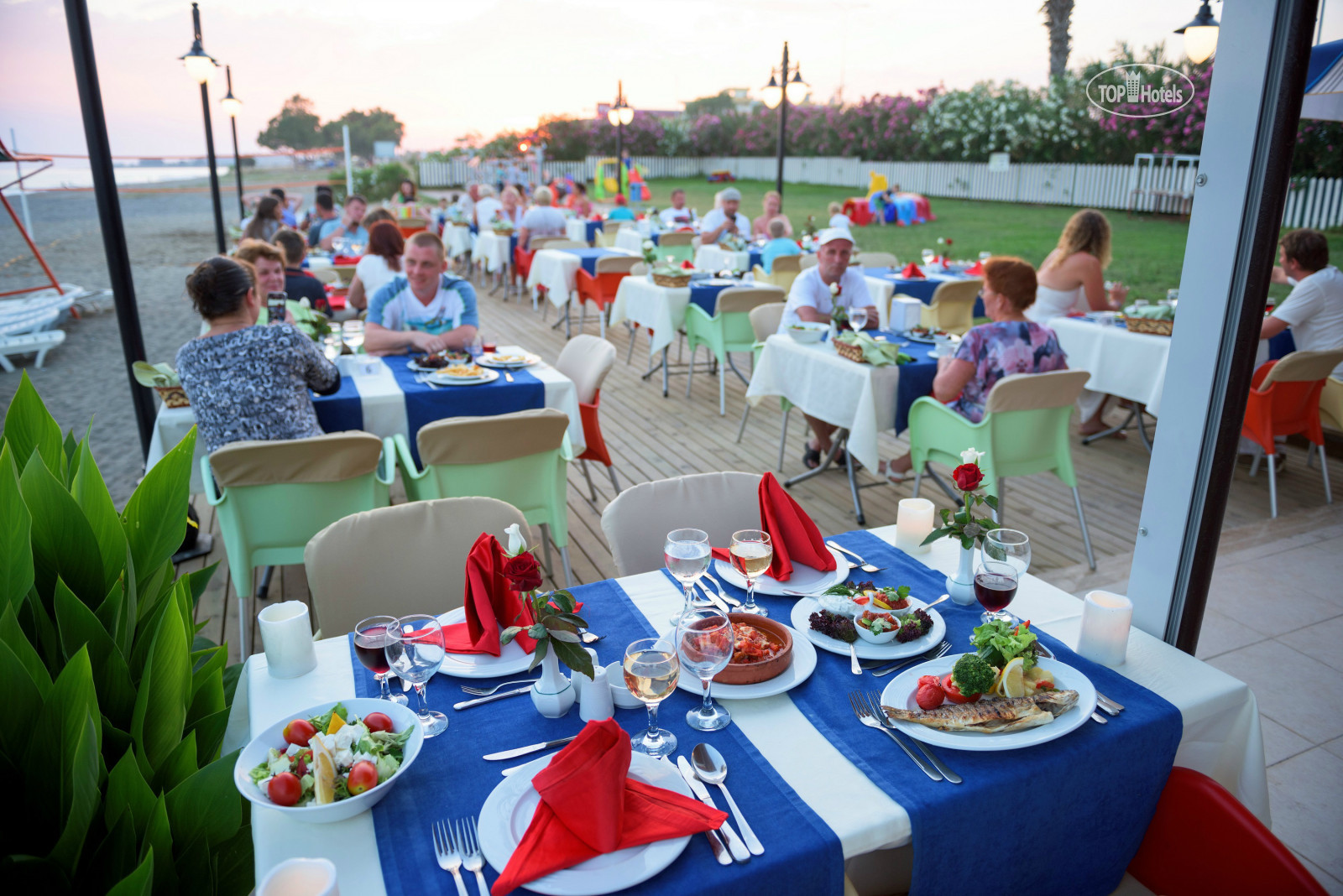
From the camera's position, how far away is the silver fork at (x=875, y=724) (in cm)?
122

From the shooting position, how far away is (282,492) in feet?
9.11

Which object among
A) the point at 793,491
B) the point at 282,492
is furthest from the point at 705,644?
the point at 793,491

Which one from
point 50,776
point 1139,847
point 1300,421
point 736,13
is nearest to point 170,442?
point 50,776

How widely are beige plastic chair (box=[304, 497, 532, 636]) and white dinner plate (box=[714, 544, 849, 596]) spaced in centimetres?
56

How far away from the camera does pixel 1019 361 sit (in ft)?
11.6

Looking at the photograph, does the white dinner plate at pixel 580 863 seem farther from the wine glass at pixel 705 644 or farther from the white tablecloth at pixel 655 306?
the white tablecloth at pixel 655 306

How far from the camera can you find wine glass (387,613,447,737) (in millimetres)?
1335

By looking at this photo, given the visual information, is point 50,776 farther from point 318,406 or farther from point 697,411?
point 697,411

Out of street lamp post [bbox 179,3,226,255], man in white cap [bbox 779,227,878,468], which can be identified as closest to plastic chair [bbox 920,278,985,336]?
man in white cap [bbox 779,227,878,468]

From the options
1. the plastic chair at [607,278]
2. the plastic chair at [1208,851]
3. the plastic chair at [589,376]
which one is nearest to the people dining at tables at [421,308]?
the plastic chair at [589,376]

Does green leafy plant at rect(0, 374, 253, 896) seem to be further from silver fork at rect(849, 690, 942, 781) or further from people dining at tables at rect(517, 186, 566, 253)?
people dining at tables at rect(517, 186, 566, 253)

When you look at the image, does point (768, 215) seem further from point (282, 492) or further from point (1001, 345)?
point (282, 492)

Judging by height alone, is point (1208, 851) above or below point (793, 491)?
above

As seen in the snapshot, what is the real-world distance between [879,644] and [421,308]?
355 cm
